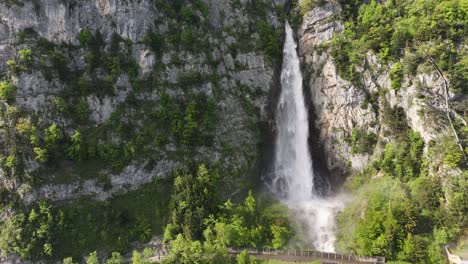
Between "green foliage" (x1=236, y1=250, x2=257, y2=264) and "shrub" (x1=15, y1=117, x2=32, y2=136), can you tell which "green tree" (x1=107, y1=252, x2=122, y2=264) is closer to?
"green foliage" (x1=236, y1=250, x2=257, y2=264)

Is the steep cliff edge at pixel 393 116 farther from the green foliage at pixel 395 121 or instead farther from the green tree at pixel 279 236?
the green tree at pixel 279 236

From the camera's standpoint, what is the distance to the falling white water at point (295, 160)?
54656 millimetres

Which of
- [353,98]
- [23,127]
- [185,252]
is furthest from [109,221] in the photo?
[353,98]

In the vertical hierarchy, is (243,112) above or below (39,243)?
above

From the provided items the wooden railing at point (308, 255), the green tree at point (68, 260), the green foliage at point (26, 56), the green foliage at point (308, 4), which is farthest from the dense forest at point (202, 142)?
the green foliage at point (308, 4)

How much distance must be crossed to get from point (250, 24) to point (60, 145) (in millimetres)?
39259

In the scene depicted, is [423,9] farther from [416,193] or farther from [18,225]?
[18,225]

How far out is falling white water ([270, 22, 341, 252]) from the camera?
5466 centimetres

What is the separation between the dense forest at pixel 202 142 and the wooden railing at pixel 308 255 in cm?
95

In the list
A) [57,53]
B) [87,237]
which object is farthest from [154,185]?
[57,53]

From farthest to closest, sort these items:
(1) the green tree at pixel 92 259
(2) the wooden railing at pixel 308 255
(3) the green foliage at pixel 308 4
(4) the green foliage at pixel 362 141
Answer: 1. (3) the green foliage at pixel 308 4
2. (4) the green foliage at pixel 362 141
3. (2) the wooden railing at pixel 308 255
4. (1) the green tree at pixel 92 259

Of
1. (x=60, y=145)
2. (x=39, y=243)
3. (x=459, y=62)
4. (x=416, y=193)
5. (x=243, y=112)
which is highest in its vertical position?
(x=459, y=62)

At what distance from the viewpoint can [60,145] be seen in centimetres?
5184

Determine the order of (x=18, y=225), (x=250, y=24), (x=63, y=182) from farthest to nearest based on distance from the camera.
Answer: (x=250, y=24) < (x=63, y=182) < (x=18, y=225)
